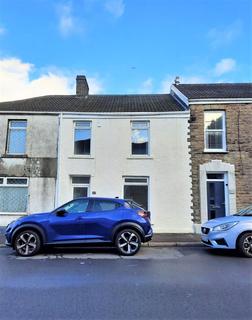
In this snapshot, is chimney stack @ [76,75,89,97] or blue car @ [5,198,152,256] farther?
chimney stack @ [76,75,89,97]

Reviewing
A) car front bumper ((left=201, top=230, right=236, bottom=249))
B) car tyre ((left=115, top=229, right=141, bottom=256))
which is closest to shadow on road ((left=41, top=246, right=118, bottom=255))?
car tyre ((left=115, top=229, right=141, bottom=256))

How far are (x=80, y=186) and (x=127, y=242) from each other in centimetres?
619

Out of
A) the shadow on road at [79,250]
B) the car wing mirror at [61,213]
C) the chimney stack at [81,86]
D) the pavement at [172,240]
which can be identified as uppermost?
the chimney stack at [81,86]

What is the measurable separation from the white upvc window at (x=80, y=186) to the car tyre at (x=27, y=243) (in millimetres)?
5785

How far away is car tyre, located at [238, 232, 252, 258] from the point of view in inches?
356

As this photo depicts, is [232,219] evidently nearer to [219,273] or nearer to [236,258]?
[236,258]

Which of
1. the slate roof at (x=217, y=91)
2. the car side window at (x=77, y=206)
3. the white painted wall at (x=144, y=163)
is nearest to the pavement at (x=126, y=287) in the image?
the car side window at (x=77, y=206)

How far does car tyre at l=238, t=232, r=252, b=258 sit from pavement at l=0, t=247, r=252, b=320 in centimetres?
26

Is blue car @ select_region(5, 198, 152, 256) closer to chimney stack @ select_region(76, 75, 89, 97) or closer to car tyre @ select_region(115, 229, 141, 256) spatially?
car tyre @ select_region(115, 229, 141, 256)

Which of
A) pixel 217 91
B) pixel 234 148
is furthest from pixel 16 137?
pixel 217 91

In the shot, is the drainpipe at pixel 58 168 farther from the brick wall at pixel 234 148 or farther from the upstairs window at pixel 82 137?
the brick wall at pixel 234 148

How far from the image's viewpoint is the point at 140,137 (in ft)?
50.3

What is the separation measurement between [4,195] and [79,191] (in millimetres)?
3446

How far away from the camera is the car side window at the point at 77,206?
31.7ft
